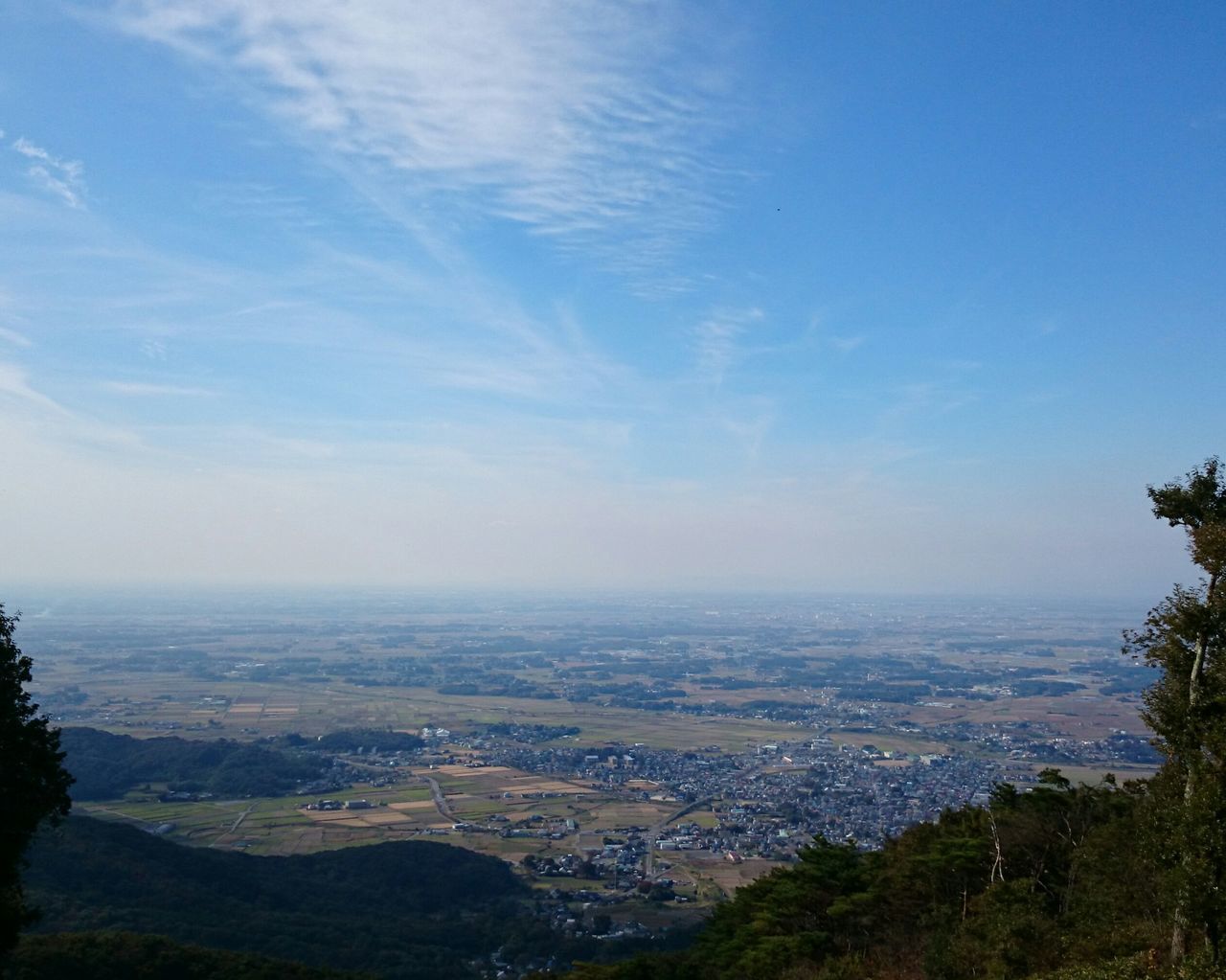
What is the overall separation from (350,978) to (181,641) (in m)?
99.1

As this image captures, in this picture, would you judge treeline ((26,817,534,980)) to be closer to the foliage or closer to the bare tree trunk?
the foliage

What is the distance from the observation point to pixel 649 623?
149 metres

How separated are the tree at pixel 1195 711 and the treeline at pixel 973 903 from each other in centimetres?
33

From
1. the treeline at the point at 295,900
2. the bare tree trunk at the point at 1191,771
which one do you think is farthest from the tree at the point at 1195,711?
the treeline at the point at 295,900

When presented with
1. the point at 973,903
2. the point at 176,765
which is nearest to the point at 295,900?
the point at 176,765

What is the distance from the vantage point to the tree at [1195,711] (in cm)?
861

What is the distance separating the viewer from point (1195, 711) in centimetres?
936

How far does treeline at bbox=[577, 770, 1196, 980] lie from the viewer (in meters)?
11.1

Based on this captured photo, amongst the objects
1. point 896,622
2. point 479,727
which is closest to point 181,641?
point 479,727

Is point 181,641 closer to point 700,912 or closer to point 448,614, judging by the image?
point 448,614

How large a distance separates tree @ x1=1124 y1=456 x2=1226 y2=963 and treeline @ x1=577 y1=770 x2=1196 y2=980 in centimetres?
33

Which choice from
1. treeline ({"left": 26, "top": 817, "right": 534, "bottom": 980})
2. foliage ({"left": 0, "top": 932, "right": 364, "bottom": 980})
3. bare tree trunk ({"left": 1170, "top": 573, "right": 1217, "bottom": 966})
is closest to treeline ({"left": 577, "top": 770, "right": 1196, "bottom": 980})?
bare tree trunk ({"left": 1170, "top": 573, "right": 1217, "bottom": 966})

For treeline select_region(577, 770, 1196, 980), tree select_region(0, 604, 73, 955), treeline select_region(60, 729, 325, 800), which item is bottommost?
treeline select_region(60, 729, 325, 800)

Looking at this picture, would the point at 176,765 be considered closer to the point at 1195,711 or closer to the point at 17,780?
the point at 17,780
